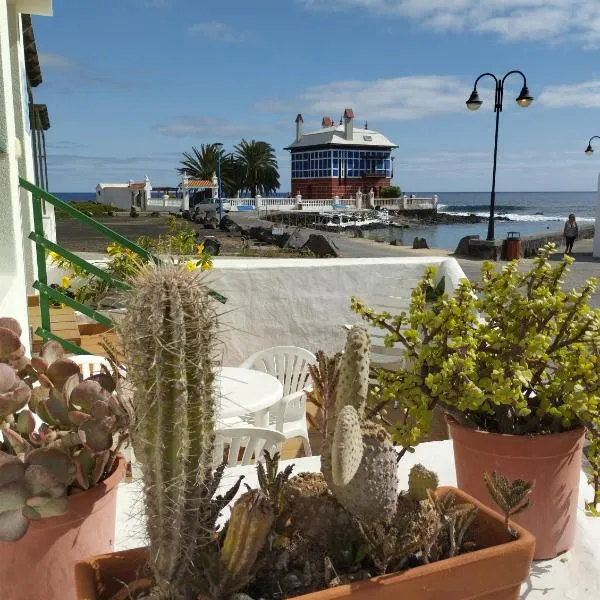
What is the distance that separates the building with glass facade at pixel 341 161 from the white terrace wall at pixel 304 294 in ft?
210

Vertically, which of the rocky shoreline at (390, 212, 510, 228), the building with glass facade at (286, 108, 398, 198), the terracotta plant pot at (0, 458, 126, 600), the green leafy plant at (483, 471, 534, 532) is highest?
the building with glass facade at (286, 108, 398, 198)

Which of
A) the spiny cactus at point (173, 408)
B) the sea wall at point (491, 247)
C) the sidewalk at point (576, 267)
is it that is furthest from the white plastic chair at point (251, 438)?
the sea wall at point (491, 247)

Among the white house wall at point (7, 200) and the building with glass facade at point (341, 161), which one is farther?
the building with glass facade at point (341, 161)

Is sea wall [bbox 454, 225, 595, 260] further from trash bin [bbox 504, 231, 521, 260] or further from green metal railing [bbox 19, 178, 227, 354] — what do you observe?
green metal railing [bbox 19, 178, 227, 354]

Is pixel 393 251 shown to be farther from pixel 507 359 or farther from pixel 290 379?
pixel 507 359

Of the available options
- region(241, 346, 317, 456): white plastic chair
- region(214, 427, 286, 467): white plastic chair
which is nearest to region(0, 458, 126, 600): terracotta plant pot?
region(214, 427, 286, 467): white plastic chair

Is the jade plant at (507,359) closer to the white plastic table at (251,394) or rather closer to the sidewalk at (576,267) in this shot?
the white plastic table at (251,394)

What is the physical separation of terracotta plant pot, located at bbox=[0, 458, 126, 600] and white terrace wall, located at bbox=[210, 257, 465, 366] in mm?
3997

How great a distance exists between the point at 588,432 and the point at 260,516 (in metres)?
1.02


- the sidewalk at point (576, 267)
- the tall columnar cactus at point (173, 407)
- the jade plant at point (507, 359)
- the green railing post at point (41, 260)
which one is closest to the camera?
the tall columnar cactus at point (173, 407)

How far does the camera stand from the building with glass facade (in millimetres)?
68500

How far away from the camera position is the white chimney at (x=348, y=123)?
69.3 m

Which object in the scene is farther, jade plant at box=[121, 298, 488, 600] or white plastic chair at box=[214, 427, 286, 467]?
white plastic chair at box=[214, 427, 286, 467]

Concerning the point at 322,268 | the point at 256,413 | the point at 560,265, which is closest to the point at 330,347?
the point at 322,268
